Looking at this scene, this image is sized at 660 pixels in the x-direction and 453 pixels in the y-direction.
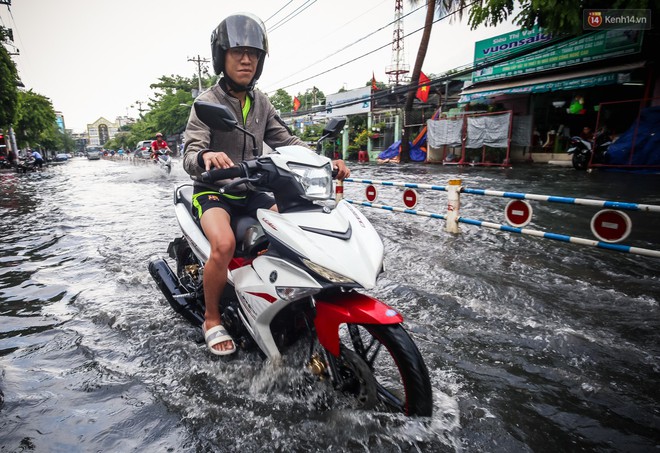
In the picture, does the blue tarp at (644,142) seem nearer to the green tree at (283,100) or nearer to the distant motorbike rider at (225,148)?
the distant motorbike rider at (225,148)

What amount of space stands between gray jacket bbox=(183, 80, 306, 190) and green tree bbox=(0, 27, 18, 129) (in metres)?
22.9

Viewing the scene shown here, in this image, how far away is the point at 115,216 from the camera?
24.0 ft

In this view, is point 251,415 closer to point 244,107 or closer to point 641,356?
point 244,107

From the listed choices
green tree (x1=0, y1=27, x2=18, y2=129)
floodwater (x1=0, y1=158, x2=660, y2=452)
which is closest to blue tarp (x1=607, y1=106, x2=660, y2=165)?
floodwater (x1=0, y1=158, x2=660, y2=452)

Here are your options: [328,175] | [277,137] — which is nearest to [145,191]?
[277,137]

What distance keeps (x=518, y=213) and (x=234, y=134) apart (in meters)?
3.76

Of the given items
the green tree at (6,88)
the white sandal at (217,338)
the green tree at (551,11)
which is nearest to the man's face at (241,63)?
the white sandal at (217,338)

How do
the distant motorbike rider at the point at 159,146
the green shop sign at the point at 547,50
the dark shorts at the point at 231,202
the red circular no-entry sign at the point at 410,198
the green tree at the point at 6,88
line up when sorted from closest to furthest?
the dark shorts at the point at 231,202 → the red circular no-entry sign at the point at 410,198 → the green shop sign at the point at 547,50 → the distant motorbike rider at the point at 159,146 → the green tree at the point at 6,88

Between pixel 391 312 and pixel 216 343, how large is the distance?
3.82 feet

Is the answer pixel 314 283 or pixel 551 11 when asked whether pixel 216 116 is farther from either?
pixel 551 11

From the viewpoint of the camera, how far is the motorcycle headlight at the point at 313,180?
1.87m

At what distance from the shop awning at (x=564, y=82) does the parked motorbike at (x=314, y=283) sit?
15.0m

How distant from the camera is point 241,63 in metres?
2.35

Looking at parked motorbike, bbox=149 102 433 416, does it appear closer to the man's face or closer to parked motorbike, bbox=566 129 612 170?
the man's face
